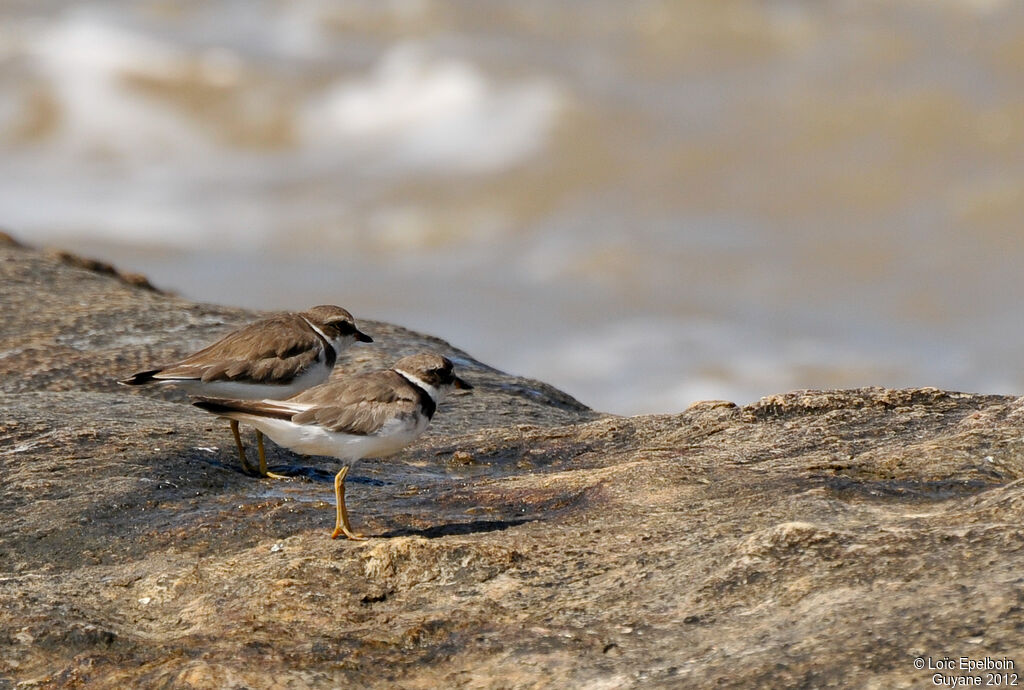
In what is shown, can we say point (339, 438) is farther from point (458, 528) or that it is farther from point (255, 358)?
point (255, 358)

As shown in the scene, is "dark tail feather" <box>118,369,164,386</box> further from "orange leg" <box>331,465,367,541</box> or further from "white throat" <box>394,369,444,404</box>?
"orange leg" <box>331,465,367,541</box>

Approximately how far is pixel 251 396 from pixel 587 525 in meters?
3.02

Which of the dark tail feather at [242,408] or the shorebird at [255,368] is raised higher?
the shorebird at [255,368]

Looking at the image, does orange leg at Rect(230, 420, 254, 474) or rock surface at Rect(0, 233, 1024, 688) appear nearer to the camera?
rock surface at Rect(0, 233, 1024, 688)

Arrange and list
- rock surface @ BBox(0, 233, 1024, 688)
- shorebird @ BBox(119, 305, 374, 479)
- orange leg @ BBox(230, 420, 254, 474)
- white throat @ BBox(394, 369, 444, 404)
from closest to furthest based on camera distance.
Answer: rock surface @ BBox(0, 233, 1024, 688) < white throat @ BBox(394, 369, 444, 404) < orange leg @ BBox(230, 420, 254, 474) < shorebird @ BBox(119, 305, 374, 479)

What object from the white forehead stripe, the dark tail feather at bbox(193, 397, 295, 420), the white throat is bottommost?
the dark tail feather at bbox(193, 397, 295, 420)

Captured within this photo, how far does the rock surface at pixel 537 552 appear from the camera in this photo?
4.79m

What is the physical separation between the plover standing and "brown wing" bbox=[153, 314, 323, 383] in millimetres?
1430

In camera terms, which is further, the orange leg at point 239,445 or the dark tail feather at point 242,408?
the orange leg at point 239,445

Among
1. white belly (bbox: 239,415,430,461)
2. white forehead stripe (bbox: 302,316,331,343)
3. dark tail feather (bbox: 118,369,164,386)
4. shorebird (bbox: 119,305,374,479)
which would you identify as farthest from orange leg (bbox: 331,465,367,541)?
white forehead stripe (bbox: 302,316,331,343)

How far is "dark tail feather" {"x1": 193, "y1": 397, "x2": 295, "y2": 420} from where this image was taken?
687cm

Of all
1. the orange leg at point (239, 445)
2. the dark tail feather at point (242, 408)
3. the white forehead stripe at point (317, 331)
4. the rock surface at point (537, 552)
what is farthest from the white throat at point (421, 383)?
the white forehead stripe at point (317, 331)

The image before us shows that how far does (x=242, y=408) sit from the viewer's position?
6.95 meters

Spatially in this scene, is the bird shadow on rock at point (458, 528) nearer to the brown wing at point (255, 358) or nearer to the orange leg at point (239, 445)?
the orange leg at point (239, 445)
